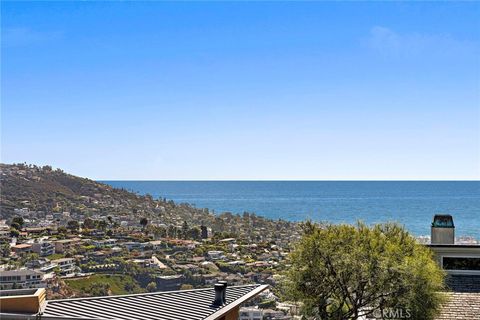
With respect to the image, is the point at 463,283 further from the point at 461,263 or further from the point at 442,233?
the point at 442,233

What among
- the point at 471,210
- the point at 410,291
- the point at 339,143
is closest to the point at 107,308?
the point at 410,291

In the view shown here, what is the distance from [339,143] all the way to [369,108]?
5118 centimetres

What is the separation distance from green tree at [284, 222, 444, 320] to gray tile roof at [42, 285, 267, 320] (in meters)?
1.67

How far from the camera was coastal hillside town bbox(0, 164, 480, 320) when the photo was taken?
59.5 ft

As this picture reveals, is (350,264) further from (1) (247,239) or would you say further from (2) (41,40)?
(1) (247,239)

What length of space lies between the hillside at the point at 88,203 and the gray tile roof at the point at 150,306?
25.7m

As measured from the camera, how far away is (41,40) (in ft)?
77.3

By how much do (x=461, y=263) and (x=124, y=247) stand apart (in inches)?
1109

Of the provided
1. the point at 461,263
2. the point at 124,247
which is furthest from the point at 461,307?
the point at 124,247

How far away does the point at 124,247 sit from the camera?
38.2m

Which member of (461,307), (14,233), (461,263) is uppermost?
(461,263)

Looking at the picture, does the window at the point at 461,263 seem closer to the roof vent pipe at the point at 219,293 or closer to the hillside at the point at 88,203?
the roof vent pipe at the point at 219,293

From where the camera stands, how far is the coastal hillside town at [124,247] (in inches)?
714

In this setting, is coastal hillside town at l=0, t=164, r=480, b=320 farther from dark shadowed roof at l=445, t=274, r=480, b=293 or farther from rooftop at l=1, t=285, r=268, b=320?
rooftop at l=1, t=285, r=268, b=320
